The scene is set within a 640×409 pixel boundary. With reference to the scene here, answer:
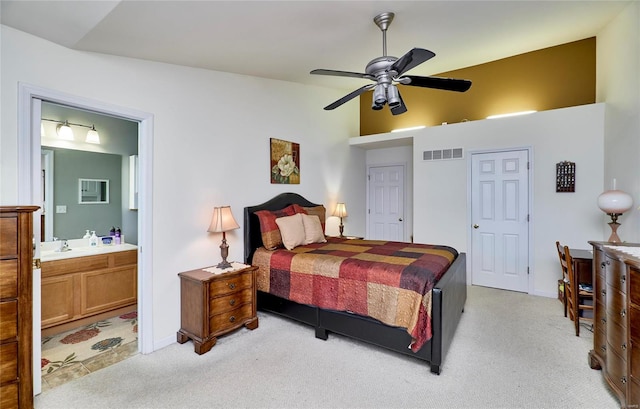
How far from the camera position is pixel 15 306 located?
1660 millimetres

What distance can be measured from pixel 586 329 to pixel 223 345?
3586mm

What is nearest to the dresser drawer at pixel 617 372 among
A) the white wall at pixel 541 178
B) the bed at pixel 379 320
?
the bed at pixel 379 320

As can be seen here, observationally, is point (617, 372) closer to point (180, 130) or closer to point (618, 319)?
point (618, 319)

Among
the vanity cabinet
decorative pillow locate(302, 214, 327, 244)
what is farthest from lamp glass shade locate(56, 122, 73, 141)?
decorative pillow locate(302, 214, 327, 244)

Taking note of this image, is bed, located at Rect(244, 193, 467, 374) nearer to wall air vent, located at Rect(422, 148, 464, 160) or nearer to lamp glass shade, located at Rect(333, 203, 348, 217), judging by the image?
lamp glass shade, located at Rect(333, 203, 348, 217)

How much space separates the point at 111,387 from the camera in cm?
213

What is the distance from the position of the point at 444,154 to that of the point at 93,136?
490 centimetres

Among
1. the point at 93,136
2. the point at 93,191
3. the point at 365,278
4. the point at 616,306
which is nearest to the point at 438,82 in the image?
the point at 365,278

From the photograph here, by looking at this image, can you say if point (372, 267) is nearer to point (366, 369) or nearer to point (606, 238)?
point (366, 369)

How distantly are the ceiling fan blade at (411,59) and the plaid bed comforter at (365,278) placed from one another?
160cm

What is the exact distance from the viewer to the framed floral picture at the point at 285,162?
13.1 ft

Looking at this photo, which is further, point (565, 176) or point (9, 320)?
point (565, 176)

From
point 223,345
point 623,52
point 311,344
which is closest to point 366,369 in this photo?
point 311,344

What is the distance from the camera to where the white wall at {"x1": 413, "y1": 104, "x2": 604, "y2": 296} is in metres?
3.77
